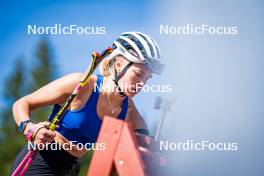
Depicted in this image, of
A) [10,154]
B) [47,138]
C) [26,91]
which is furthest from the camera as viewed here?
[26,91]

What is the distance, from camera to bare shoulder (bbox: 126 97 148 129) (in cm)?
439

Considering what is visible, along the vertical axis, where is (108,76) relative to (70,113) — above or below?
above

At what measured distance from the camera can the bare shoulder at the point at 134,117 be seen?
14.4 ft

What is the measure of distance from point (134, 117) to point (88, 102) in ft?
1.75

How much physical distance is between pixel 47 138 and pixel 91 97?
0.60 m

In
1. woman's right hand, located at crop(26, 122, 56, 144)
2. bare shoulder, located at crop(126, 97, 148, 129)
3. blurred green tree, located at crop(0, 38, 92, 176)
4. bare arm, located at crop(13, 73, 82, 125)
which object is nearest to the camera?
woman's right hand, located at crop(26, 122, 56, 144)

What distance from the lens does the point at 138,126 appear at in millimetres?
4383

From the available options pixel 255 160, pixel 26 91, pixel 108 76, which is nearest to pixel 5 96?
pixel 26 91

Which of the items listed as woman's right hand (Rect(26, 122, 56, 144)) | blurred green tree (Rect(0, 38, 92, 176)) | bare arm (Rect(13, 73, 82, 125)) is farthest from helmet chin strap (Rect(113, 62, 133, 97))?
blurred green tree (Rect(0, 38, 92, 176))

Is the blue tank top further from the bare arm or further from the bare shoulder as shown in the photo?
the bare shoulder

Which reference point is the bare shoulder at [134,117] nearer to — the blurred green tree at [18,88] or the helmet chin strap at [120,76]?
the helmet chin strap at [120,76]

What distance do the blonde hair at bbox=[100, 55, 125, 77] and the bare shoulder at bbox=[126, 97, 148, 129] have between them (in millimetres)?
270

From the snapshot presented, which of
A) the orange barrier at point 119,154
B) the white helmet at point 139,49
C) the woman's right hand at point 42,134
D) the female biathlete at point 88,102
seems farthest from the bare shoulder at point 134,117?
the orange barrier at point 119,154

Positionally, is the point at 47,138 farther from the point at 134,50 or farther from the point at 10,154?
the point at 10,154
